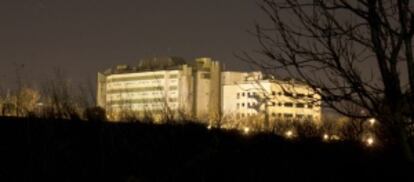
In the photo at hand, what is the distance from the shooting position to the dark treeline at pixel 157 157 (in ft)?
20.7

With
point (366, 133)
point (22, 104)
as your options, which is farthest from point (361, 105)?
point (366, 133)

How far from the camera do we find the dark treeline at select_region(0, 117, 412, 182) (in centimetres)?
630

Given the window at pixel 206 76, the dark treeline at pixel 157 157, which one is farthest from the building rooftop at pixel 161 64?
the dark treeline at pixel 157 157

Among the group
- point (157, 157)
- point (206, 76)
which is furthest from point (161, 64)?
point (157, 157)

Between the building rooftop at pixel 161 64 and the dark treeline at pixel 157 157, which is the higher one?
the building rooftop at pixel 161 64

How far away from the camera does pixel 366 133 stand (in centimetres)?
1353

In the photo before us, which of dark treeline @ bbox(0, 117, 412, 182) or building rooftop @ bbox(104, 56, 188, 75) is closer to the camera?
dark treeline @ bbox(0, 117, 412, 182)

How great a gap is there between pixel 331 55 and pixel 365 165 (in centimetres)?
488

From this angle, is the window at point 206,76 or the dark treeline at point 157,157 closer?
the dark treeline at point 157,157

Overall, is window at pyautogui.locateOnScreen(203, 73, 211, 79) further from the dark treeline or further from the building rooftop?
the dark treeline

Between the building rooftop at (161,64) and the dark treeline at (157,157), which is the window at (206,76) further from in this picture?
the dark treeline at (157,157)

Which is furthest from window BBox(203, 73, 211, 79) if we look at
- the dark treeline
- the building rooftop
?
the dark treeline

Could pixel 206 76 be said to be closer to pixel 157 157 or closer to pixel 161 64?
pixel 161 64

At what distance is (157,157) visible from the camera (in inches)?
280
